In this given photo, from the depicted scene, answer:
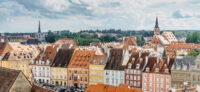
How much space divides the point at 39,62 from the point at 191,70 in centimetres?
5514

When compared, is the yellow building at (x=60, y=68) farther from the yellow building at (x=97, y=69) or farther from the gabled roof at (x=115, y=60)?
the gabled roof at (x=115, y=60)

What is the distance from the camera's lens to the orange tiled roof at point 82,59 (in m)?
91.2

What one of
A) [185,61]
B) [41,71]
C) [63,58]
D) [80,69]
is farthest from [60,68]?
[185,61]

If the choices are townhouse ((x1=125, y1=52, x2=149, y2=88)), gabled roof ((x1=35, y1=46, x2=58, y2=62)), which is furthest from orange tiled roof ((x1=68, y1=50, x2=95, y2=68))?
townhouse ((x1=125, y1=52, x2=149, y2=88))

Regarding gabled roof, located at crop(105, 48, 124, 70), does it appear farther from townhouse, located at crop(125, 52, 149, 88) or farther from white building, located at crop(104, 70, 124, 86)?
townhouse, located at crop(125, 52, 149, 88)

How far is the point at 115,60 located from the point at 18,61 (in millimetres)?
39305

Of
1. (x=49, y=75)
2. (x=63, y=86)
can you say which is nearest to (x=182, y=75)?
(x=63, y=86)

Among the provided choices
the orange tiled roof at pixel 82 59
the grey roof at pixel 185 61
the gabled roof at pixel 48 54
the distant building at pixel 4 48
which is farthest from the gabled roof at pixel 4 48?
the grey roof at pixel 185 61

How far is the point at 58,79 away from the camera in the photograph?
96.1m

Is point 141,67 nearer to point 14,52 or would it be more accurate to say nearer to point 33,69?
point 33,69

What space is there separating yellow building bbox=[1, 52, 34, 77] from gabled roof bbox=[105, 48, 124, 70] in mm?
34569

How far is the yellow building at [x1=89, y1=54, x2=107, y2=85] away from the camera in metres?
87.4

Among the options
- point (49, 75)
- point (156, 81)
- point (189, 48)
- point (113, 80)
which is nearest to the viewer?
point (156, 81)

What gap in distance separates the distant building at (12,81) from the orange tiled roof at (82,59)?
172ft
